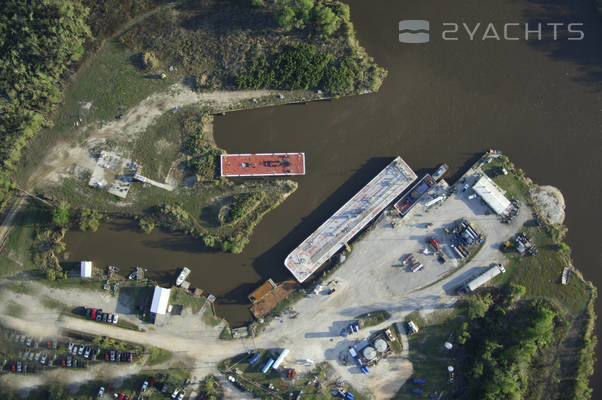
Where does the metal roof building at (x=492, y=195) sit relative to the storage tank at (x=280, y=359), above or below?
above

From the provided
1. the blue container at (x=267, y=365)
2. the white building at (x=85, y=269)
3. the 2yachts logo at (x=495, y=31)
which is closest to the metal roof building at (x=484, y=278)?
the blue container at (x=267, y=365)

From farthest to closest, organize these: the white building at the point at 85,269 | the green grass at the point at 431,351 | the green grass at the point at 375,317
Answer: the white building at the point at 85,269 → the green grass at the point at 375,317 → the green grass at the point at 431,351

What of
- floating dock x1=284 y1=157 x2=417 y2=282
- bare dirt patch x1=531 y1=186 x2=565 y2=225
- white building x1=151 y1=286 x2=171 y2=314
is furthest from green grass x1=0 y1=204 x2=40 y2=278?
bare dirt patch x1=531 y1=186 x2=565 y2=225

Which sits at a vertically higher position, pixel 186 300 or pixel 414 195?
pixel 414 195

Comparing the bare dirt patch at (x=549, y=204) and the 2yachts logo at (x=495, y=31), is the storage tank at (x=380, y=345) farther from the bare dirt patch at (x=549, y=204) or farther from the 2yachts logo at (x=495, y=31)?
the 2yachts logo at (x=495, y=31)

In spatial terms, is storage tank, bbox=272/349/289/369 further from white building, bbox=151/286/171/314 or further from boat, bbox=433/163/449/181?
boat, bbox=433/163/449/181

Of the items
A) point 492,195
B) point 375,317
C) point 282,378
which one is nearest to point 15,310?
point 282,378

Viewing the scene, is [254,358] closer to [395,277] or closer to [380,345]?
[380,345]
